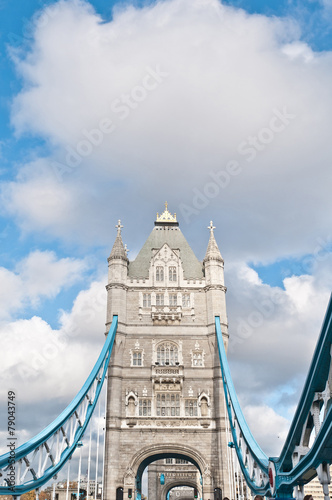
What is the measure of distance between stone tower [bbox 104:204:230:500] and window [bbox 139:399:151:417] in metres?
0.08

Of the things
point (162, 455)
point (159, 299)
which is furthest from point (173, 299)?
point (162, 455)

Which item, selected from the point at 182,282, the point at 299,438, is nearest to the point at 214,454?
the point at 182,282

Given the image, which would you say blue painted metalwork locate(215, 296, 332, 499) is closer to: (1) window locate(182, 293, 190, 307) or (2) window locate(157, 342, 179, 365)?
(2) window locate(157, 342, 179, 365)

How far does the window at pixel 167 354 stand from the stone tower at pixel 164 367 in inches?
3.3

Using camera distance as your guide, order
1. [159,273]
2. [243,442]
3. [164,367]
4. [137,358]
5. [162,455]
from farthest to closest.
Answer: [159,273] → [137,358] → [164,367] → [162,455] → [243,442]

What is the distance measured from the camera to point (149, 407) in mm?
41312

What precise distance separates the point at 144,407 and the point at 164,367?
11.6ft

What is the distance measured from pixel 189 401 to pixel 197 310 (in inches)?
316

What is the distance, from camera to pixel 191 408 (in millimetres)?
41438

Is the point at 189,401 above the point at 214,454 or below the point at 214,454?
above

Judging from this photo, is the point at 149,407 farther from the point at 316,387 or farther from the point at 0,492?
the point at 316,387

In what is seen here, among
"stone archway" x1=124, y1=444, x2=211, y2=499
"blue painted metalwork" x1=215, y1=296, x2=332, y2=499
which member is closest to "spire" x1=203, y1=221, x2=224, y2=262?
"stone archway" x1=124, y1=444, x2=211, y2=499

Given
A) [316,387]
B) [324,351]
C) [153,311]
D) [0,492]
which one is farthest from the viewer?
[153,311]

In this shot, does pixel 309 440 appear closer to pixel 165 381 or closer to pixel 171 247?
pixel 165 381
